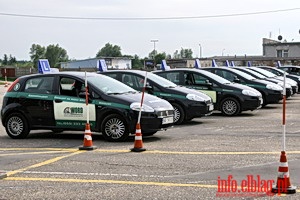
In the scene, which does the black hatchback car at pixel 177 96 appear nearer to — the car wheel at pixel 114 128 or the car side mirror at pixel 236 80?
the car wheel at pixel 114 128

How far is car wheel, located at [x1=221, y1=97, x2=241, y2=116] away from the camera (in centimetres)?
1623

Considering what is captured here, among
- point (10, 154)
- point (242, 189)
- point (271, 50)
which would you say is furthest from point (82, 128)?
point (271, 50)

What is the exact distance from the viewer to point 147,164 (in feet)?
26.9

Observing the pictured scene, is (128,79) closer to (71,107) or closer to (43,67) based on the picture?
(43,67)

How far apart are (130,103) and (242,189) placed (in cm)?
465

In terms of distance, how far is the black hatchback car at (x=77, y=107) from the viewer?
10688 mm

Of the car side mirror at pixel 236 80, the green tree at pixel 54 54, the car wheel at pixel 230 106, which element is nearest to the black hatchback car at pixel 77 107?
the car wheel at pixel 230 106

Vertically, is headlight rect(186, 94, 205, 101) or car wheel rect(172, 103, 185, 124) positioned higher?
headlight rect(186, 94, 205, 101)

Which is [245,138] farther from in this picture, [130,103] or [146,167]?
[146,167]

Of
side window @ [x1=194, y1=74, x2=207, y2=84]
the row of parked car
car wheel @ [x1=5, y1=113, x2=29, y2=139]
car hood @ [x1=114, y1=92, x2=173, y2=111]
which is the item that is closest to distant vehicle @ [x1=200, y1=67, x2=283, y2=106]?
side window @ [x1=194, y1=74, x2=207, y2=84]

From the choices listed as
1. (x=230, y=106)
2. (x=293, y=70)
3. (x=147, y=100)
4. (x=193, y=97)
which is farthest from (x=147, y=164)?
(x=293, y=70)

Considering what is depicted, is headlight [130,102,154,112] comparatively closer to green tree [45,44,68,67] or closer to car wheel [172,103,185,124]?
car wheel [172,103,185,124]

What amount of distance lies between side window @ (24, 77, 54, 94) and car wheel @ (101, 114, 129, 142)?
1661mm

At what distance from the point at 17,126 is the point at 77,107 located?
170cm
